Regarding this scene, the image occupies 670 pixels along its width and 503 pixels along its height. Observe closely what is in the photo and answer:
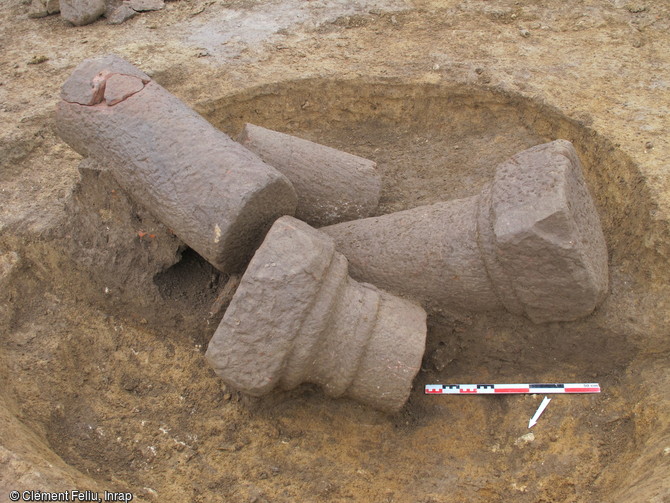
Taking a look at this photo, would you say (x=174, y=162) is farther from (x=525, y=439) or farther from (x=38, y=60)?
(x=38, y=60)

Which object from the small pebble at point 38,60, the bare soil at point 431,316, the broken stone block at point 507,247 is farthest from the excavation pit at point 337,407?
the small pebble at point 38,60

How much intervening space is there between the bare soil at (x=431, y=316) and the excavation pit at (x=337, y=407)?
11 mm

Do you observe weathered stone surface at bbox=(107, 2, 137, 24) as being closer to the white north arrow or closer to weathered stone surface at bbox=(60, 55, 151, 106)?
weathered stone surface at bbox=(60, 55, 151, 106)

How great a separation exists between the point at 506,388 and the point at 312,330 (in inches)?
50.0

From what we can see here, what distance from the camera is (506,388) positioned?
11.8ft

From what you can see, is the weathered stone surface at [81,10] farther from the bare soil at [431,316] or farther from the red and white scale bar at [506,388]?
the red and white scale bar at [506,388]

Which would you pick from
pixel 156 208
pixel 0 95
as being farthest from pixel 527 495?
pixel 0 95

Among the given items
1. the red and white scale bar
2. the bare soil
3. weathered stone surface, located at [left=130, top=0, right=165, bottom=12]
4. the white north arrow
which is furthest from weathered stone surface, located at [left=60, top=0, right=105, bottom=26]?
the white north arrow

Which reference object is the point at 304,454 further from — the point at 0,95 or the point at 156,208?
the point at 0,95

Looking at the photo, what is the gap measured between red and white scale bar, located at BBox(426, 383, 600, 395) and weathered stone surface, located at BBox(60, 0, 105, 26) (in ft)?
17.1

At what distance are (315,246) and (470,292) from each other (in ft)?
3.05

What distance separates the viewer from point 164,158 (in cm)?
342

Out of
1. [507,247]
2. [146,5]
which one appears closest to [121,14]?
[146,5]

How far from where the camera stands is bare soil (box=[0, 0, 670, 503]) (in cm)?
321
